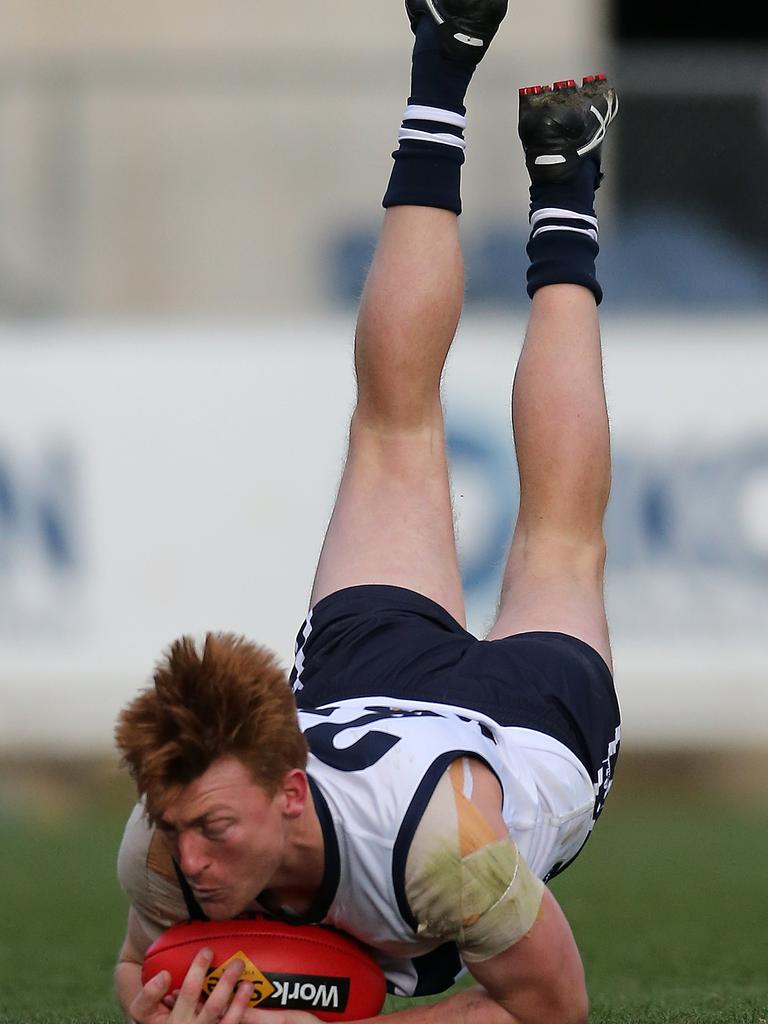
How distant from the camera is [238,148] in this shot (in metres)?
9.82

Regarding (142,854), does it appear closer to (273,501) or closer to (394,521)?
(394,521)

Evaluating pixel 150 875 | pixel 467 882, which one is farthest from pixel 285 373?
pixel 467 882

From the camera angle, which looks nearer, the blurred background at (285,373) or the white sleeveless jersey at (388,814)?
the white sleeveless jersey at (388,814)

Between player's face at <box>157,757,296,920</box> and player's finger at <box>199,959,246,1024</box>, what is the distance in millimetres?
143

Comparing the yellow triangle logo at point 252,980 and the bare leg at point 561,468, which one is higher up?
the bare leg at point 561,468

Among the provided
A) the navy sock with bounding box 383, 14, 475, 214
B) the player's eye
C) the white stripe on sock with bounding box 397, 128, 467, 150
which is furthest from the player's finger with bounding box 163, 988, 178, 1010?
the white stripe on sock with bounding box 397, 128, 467, 150

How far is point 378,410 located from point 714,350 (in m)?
5.40

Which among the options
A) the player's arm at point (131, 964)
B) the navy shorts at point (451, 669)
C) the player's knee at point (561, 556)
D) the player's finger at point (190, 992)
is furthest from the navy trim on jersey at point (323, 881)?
the player's knee at point (561, 556)

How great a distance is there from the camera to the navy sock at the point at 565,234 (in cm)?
450

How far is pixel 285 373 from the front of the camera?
369 inches

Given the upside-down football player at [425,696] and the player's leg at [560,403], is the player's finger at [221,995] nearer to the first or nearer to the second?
the upside-down football player at [425,696]

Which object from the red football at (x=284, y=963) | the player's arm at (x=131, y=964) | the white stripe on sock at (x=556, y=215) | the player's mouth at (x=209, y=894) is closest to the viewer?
the player's mouth at (x=209, y=894)

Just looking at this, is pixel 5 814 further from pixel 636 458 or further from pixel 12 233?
pixel 636 458

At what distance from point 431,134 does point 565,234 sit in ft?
1.45
